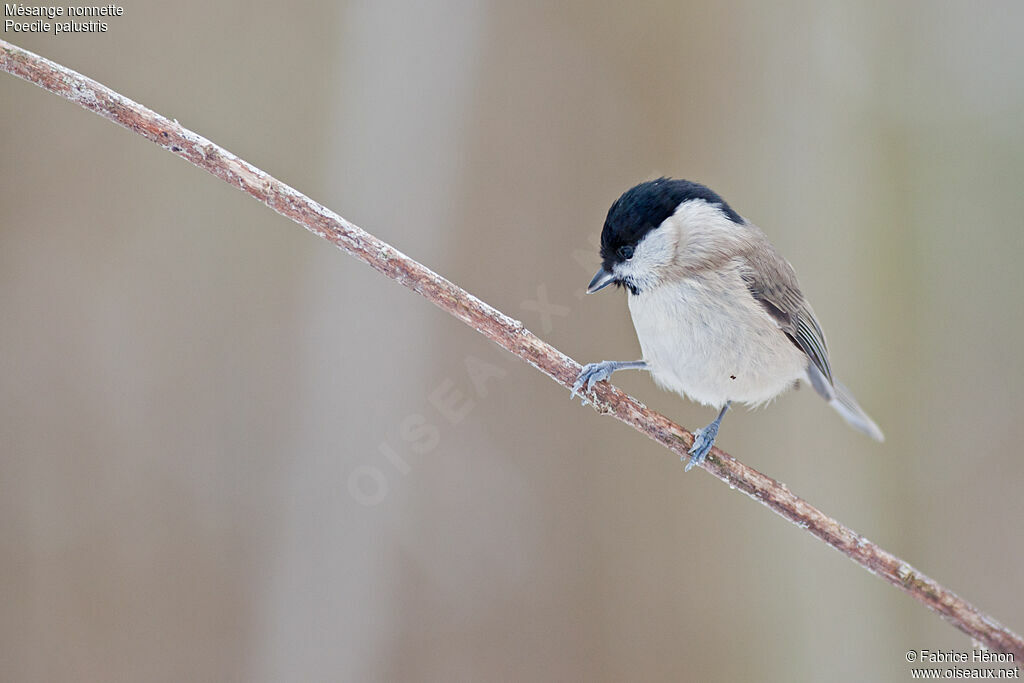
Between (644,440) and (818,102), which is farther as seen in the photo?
(818,102)

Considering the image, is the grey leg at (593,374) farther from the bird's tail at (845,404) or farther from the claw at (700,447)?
the bird's tail at (845,404)

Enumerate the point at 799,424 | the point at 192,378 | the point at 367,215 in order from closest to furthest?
the point at 192,378 → the point at 367,215 → the point at 799,424

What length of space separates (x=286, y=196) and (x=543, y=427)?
3.44 ft

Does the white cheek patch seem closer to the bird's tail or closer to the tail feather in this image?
the bird's tail

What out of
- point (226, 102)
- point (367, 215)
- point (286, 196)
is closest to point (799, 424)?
point (367, 215)

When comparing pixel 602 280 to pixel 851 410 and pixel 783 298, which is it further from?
pixel 851 410

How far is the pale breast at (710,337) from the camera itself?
139 cm

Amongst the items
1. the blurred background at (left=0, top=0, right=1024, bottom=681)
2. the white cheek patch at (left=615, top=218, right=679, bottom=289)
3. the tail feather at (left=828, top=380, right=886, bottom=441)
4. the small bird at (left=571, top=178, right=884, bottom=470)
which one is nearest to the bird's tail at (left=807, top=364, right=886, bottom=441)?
Answer: the tail feather at (left=828, top=380, right=886, bottom=441)

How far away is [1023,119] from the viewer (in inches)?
89.3

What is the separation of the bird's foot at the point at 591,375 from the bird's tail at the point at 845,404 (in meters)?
0.62

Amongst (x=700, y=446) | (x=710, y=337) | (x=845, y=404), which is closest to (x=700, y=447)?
(x=700, y=446)

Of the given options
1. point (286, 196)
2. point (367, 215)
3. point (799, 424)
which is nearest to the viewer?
point (286, 196)

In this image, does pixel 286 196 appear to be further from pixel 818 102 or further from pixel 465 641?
pixel 818 102

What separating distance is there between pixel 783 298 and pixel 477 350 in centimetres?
79
